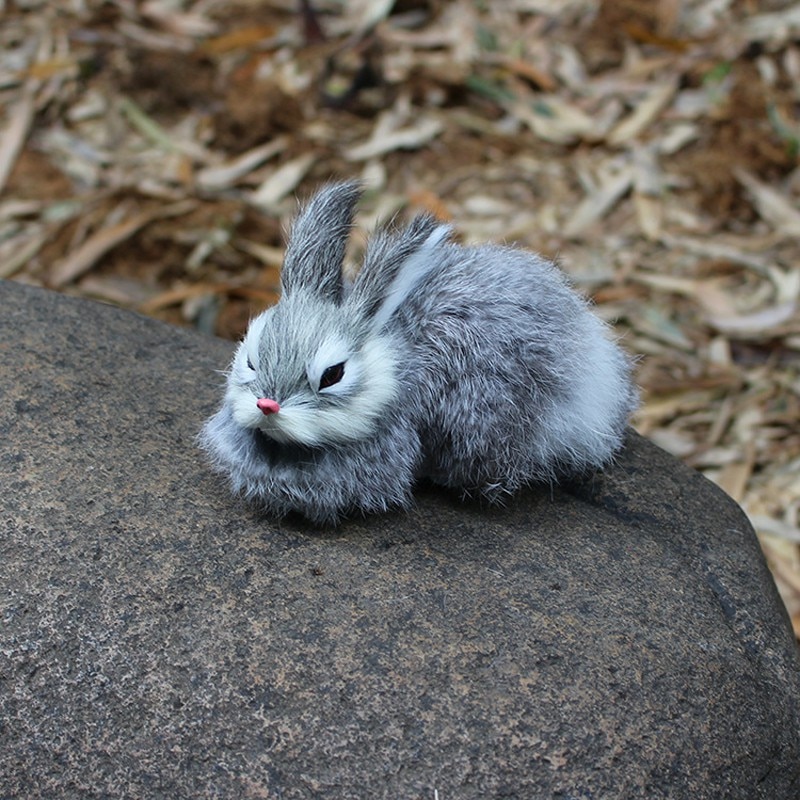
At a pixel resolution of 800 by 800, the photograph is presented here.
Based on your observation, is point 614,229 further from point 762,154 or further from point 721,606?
point 721,606

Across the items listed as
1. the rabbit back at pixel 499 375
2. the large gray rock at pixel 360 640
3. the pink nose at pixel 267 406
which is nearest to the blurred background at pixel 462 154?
the rabbit back at pixel 499 375

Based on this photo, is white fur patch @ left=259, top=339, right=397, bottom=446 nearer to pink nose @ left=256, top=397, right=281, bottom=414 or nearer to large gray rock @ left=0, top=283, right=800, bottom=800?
pink nose @ left=256, top=397, right=281, bottom=414

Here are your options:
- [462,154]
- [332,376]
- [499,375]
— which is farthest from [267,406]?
[462,154]

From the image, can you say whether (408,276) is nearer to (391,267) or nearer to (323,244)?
(391,267)

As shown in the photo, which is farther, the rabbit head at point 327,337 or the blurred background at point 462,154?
the blurred background at point 462,154

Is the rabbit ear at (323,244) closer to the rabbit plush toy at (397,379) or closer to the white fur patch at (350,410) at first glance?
the rabbit plush toy at (397,379)

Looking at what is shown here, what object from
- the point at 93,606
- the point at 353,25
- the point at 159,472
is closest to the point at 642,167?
the point at 353,25

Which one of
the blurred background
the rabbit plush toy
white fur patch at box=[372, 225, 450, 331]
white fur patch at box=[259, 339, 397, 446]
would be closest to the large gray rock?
the rabbit plush toy
